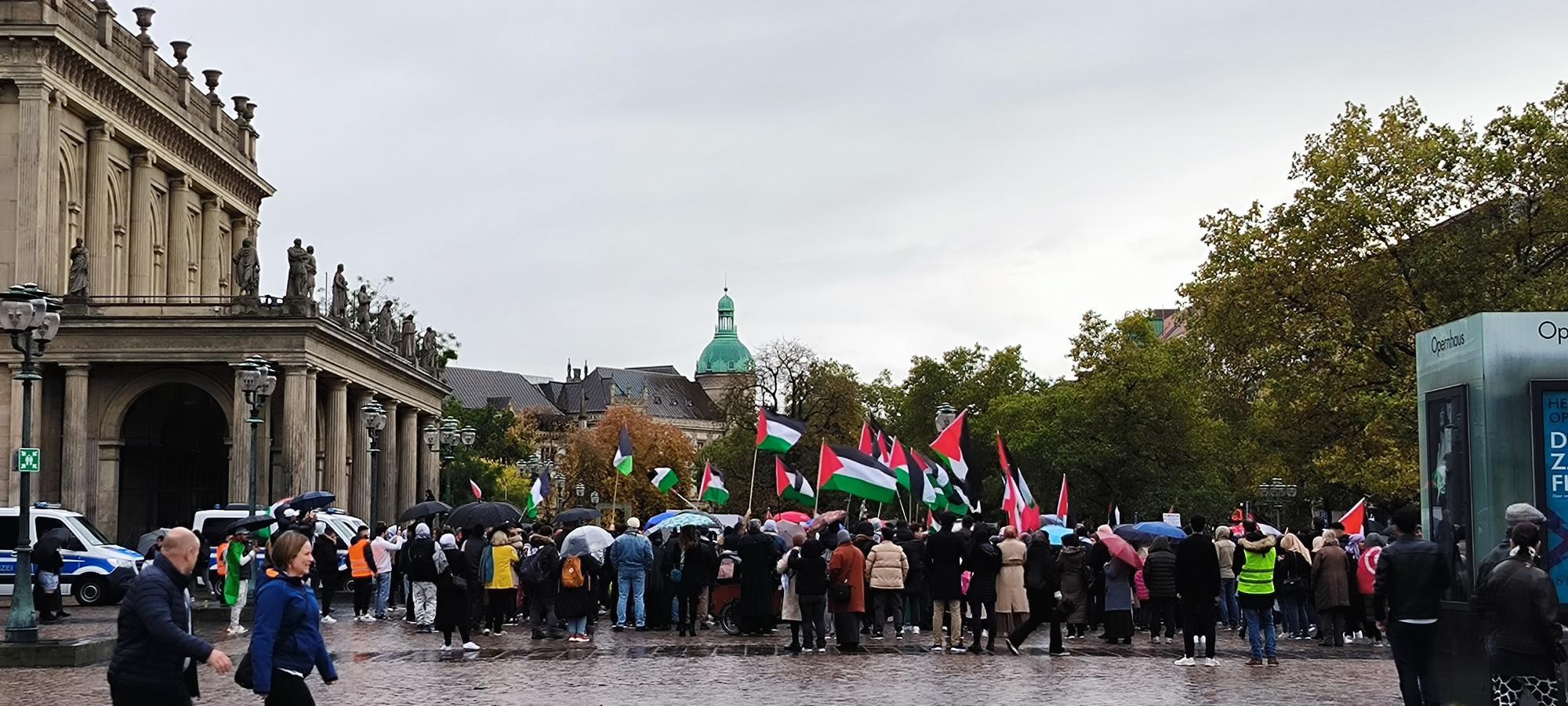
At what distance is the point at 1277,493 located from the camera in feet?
219

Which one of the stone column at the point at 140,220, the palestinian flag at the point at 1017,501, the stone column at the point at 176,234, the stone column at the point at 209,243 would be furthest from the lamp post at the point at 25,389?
the stone column at the point at 209,243

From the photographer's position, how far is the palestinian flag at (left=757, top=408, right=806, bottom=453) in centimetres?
3059

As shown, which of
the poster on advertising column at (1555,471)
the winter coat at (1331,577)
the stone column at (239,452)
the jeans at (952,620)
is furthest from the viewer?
the stone column at (239,452)

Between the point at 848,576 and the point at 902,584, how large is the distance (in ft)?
5.11

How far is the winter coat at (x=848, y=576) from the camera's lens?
23.2 meters

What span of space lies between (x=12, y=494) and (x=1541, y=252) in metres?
39.7

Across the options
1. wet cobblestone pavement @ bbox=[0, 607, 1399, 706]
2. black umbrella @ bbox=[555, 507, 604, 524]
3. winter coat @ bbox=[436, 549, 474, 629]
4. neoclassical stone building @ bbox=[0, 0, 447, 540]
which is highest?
neoclassical stone building @ bbox=[0, 0, 447, 540]

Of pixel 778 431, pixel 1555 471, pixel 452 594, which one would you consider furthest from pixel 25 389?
pixel 1555 471

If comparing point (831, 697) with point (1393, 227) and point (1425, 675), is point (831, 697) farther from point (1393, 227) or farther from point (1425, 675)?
point (1393, 227)

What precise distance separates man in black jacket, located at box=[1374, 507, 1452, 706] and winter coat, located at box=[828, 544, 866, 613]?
982cm

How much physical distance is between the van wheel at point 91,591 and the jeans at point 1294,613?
22.7m

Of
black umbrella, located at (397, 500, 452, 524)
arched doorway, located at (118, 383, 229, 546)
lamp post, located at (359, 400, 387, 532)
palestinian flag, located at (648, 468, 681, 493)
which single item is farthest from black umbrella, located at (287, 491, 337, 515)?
arched doorway, located at (118, 383, 229, 546)

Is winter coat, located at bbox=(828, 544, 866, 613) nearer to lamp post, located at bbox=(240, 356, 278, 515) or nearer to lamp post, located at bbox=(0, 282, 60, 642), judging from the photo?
lamp post, located at bbox=(0, 282, 60, 642)

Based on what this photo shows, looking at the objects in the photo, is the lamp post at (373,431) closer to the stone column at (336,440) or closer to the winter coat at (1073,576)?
the stone column at (336,440)
